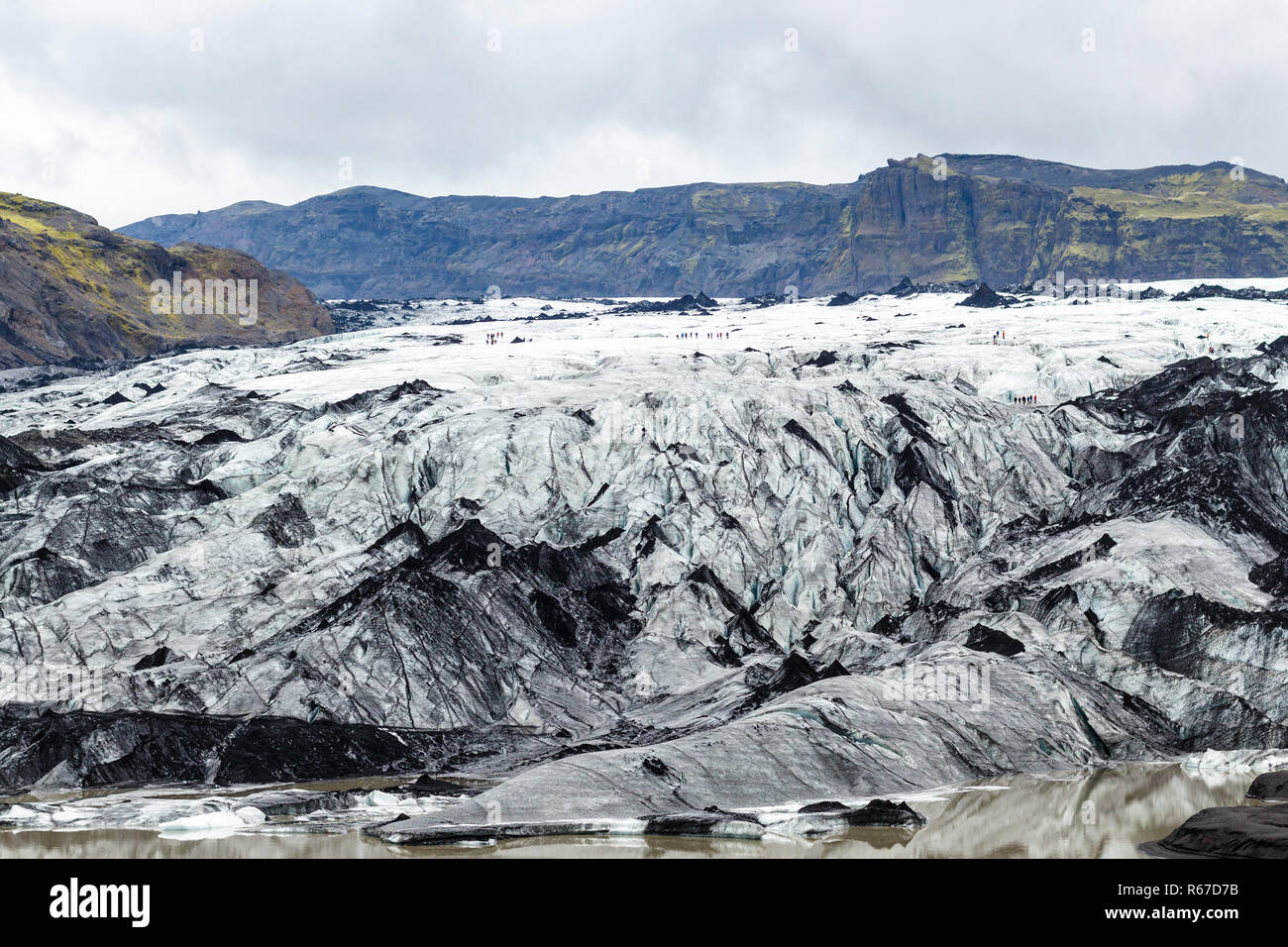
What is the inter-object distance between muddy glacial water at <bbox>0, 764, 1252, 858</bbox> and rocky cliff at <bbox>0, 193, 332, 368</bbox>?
4218 inches

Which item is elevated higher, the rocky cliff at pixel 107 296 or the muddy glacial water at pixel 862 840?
the rocky cliff at pixel 107 296

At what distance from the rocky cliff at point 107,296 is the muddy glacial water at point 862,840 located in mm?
107143

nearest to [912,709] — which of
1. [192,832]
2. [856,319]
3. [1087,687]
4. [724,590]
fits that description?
[1087,687]

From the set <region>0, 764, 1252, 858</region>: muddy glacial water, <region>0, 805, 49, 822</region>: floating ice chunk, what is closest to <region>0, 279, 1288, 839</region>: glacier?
<region>0, 764, 1252, 858</region>: muddy glacial water

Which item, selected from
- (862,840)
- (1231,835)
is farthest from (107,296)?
(1231,835)

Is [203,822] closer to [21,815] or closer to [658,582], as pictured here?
[21,815]

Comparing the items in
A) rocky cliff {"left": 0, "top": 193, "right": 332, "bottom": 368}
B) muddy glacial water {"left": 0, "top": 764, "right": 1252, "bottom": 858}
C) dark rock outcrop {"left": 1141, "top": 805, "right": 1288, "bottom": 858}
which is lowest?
muddy glacial water {"left": 0, "top": 764, "right": 1252, "bottom": 858}

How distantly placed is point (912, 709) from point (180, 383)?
7002 centimetres

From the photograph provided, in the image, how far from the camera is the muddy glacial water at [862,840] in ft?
93.1

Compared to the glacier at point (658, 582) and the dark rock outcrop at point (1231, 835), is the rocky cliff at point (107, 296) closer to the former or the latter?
the glacier at point (658, 582)

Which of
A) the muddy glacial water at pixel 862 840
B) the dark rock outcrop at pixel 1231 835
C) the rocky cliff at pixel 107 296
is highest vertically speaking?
the rocky cliff at pixel 107 296

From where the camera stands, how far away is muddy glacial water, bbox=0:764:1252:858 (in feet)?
93.1

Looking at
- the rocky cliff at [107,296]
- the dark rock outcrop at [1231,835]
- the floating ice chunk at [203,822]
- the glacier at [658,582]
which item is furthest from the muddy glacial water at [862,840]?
the rocky cliff at [107,296]

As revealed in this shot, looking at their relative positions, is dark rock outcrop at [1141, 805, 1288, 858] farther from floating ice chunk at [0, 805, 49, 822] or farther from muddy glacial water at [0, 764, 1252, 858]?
floating ice chunk at [0, 805, 49, 822]
